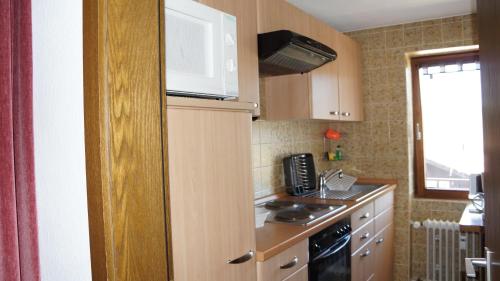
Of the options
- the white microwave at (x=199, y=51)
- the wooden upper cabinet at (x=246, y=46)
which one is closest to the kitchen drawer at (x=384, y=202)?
the wooden upper cabinet at (x=246, y=46)

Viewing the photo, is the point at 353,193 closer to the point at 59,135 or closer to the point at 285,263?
the point at 285,263

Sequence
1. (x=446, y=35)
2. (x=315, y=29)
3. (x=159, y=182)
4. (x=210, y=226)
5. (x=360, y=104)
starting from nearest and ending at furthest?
1. (x=159, y=182)
2. (x=210, y=226)
3. (x=315, y=29)
4. (x=446, y=35)
5. (x=360, y=104)

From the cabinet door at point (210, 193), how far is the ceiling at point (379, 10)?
179 centimetres

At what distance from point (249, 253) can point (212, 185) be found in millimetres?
358

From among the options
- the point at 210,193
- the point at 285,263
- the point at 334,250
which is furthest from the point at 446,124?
the point at 210,193

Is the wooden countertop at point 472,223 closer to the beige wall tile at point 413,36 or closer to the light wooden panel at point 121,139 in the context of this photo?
the beige wall tile at point 413,36

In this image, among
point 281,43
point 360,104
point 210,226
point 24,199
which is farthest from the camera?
point 360,104

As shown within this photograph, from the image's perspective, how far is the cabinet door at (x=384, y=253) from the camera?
119 inches

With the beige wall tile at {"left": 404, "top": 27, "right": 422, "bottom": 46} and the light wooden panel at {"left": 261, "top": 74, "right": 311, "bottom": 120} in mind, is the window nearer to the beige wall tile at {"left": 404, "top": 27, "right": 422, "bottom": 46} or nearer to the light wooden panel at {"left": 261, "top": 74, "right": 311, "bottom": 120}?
the beige wall tile at {"left": 404, "top": 27, "right": 422, "bottom": 46}

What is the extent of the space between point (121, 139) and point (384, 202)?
9.18 feet

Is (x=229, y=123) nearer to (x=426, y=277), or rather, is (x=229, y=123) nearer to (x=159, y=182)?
(x=159, y=182)

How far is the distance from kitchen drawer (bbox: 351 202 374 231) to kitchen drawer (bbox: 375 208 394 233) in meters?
0.18

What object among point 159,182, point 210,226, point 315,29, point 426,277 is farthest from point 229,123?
point 426,277

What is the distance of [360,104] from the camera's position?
3545 millimetres
